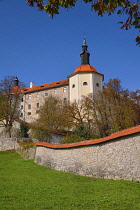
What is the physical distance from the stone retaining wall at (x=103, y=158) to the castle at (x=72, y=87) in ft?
84.8

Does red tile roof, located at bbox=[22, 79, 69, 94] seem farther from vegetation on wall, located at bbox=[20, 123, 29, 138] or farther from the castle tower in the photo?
vegetation on wall, located at bbox=[20, 123, 29, 138]

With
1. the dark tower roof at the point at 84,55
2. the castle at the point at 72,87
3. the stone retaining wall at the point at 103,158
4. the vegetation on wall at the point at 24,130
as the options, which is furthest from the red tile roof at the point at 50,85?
the stone retaining wall at the point at 103,158

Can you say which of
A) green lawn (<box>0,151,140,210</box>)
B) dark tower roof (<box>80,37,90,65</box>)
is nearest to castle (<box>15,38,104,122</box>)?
dark tower roof (<box>80,37,90,65</box>)

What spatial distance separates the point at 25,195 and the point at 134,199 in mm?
3423

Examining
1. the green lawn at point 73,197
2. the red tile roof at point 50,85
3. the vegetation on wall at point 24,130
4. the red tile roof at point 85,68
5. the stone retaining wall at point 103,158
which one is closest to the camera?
the green lawn at point 73,197

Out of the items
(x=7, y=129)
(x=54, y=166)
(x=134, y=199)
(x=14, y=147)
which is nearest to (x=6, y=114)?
(x=7, y=129)

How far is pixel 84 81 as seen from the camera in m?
46.6

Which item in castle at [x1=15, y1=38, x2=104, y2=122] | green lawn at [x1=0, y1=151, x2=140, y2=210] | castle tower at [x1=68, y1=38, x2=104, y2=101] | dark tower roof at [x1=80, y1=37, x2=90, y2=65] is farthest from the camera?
dark tower roof at [x1=80, y1=37, x2=90, y2=65]

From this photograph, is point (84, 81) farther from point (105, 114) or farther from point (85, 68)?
point (105, 114)

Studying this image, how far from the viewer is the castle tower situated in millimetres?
46000

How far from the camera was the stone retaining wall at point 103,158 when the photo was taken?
10164mm

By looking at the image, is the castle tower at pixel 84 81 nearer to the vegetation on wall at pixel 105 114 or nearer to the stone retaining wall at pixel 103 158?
the vegetation on wall at pixel 105 114

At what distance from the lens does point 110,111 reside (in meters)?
30.4

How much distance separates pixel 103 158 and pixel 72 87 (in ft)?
122
